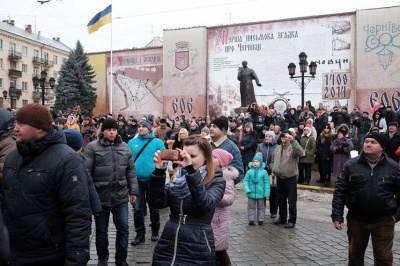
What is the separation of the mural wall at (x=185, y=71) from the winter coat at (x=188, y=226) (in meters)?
33.3

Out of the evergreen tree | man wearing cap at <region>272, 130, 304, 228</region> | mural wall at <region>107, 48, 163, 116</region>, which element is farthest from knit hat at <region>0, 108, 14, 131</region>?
the evergreen tree

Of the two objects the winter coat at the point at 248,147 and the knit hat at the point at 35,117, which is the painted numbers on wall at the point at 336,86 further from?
the knit hat at the point at 35,117

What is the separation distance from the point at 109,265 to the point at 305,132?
350 inches

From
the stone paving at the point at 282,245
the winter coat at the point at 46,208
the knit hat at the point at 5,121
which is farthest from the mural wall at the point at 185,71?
the winter coat at the point at 46,208

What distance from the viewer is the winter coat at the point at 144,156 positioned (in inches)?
292

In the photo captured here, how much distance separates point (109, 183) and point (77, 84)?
133ft

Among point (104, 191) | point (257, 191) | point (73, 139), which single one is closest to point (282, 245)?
point (257, 191)

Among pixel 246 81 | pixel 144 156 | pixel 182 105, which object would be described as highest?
pixel 246 81

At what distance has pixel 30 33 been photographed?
76.3 m

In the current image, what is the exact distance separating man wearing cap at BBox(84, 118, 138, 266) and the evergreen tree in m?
39.1

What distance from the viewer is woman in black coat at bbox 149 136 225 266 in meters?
3.47

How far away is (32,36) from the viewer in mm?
75062

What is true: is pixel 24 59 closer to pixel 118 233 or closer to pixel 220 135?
pixel 118 233

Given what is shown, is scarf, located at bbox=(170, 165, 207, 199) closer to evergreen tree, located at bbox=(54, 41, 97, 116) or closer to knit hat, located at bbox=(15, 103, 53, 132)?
knit hat, located at bbox=(15, 103, 53, 132)
